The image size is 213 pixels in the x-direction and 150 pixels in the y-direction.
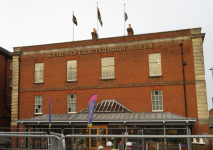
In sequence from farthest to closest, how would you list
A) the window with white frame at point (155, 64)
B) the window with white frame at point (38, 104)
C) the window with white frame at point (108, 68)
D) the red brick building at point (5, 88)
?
the red brick building at point (5, 88)
the window with white frame at point (38, 104)
the window with white frame at point (108, 68)
the window with white frame at point (155, 64)

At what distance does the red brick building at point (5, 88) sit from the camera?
34094mm

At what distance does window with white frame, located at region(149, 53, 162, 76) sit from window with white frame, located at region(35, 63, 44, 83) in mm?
12053

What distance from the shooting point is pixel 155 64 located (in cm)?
2439

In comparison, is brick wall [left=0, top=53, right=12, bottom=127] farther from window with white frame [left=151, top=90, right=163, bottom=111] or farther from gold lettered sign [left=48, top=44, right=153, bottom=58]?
window with white frame [left=151, top=90, right=163, bottom=111]

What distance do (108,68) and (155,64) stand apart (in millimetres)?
4801

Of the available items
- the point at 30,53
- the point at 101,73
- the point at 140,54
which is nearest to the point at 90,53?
the point at 101,73

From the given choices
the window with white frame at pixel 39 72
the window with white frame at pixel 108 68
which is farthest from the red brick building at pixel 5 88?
the window with white frame at pixel 108 68

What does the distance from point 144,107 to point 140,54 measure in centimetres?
527

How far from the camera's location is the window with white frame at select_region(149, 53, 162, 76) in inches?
957

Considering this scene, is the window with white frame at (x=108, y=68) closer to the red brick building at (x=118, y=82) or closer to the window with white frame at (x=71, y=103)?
the red brick building at (x=118, y=82)

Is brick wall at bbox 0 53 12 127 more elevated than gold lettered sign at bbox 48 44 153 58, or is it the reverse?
gold lettered sign at bbox 48 44 153 58

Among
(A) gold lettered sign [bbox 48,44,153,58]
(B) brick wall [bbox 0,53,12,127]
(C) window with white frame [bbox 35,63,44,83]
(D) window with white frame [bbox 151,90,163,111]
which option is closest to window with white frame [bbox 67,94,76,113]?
(C) window with white frame [bbox 35,63,44,83]

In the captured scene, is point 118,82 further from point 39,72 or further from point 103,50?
point 39,72

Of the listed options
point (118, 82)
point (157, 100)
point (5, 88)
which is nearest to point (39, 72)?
point (118, 82)
